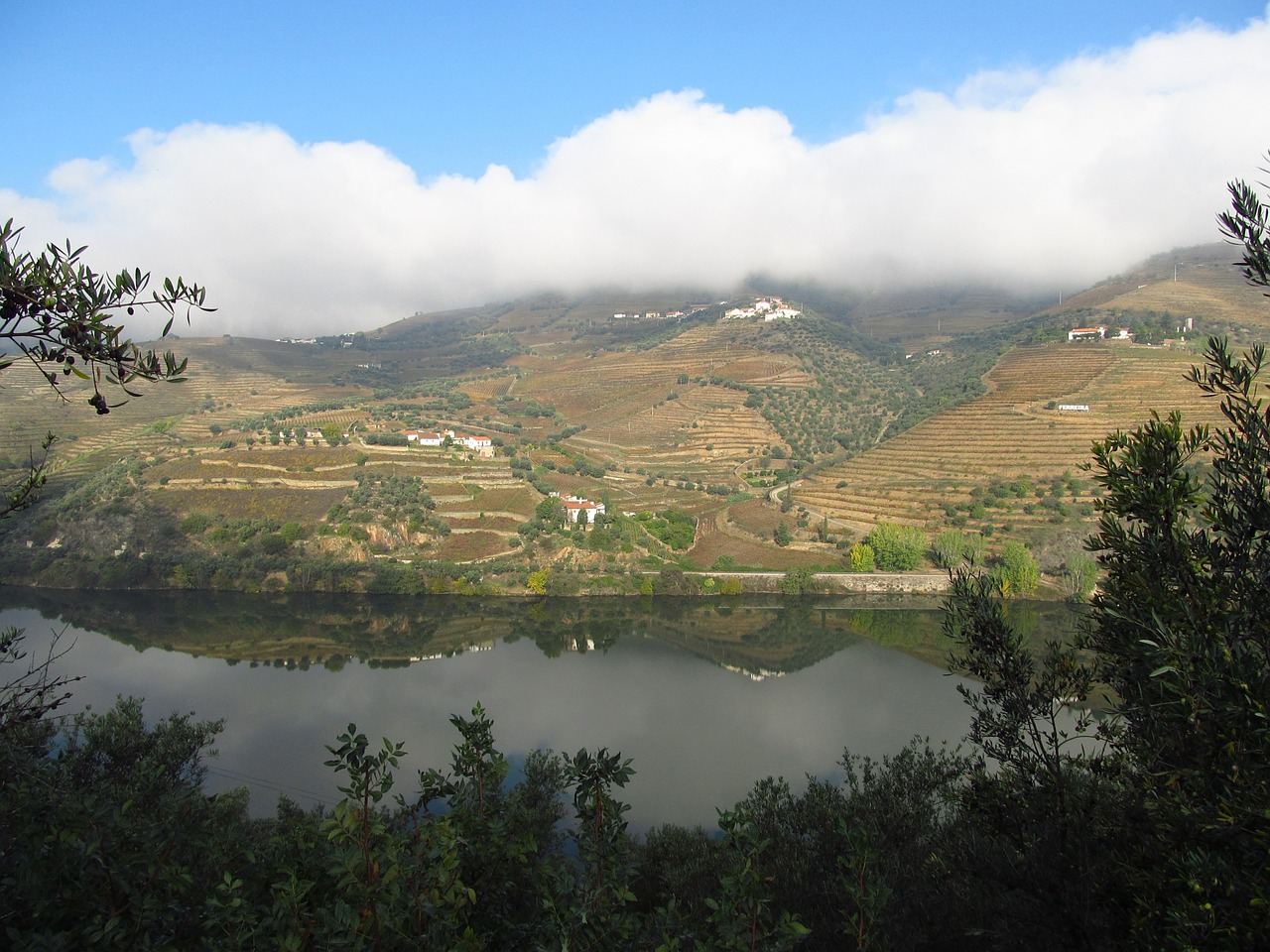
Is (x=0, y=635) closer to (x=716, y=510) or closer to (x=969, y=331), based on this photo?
(x=716, y=510)

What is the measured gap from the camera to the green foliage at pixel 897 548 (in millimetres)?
25984

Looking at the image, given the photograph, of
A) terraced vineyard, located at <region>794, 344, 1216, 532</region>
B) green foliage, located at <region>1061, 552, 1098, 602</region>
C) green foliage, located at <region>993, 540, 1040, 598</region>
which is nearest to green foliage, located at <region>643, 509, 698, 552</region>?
terraced vineyard, located at <region>794, 344, 1216, 532</region>

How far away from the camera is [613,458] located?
133ft

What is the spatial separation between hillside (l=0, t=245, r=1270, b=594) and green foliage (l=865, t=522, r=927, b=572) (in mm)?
1623

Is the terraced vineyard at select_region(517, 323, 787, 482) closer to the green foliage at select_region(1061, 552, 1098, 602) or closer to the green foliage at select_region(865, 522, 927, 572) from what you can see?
the green foliage at select_region(865, 522, 927, 572)

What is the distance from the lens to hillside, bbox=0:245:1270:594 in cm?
2686

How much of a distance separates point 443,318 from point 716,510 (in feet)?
335

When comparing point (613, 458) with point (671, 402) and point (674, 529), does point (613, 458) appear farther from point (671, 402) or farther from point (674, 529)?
point (674, 529)

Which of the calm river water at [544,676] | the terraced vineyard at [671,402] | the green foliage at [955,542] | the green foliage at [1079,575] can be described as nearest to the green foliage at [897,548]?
the green foliage at [955,542]

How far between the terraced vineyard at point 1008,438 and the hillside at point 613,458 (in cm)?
14

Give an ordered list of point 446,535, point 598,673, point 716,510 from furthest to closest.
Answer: point 716,510
point 446,535
point 598,673

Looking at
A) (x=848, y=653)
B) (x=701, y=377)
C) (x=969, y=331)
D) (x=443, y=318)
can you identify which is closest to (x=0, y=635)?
(x=848, y=653)

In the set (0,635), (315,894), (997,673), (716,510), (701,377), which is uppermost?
(701,377)

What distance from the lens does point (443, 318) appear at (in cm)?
12238
